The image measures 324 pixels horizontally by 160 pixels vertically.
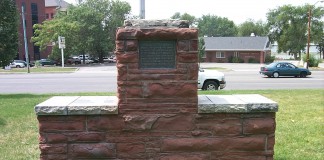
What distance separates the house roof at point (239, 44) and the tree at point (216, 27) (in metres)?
45.6

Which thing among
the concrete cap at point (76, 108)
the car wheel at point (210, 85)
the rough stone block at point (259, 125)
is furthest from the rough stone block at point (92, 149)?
the car wheel at point (210, 85)

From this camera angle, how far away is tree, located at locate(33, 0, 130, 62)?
4784 centimetres

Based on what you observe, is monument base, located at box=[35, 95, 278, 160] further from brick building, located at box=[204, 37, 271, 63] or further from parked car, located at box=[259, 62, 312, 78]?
brick building, located at box=[204, 37, 271, 63]

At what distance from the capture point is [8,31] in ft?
41.4

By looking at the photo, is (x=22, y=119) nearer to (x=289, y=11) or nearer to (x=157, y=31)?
(x=157, y=31)

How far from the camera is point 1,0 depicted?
12344 mm

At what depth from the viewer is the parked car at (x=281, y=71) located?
24594 mm

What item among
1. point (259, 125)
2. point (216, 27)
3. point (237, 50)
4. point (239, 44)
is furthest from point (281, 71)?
point (216, 27)

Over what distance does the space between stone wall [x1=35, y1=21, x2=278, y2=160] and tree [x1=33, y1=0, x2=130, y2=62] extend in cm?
4502

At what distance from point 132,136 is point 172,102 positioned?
0.63 meters

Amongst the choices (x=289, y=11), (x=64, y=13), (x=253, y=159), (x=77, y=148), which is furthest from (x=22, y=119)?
(x=289, y=11)

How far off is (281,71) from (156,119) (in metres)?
22.8

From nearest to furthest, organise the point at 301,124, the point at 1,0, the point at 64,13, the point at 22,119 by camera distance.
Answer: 1. the point at 301,124
2. the point at 22,119
3. the point at 1,0
4. the point at 64,13

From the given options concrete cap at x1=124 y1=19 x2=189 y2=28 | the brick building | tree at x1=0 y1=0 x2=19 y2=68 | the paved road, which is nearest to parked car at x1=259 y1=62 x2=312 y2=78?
the paved road
